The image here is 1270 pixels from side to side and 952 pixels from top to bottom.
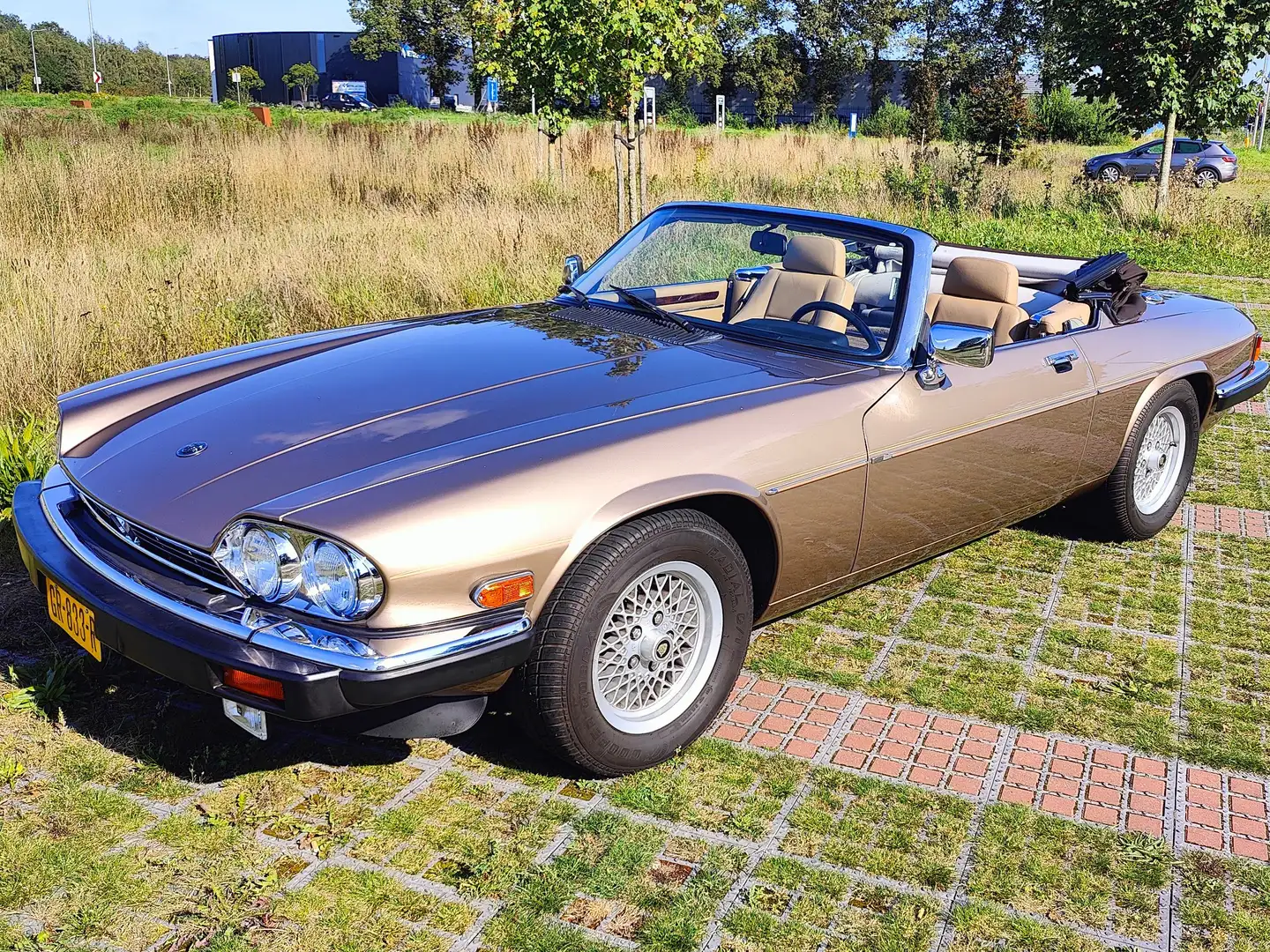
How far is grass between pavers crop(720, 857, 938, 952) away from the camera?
2586 millimetres

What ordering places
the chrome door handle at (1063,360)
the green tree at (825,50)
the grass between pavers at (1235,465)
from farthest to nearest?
the green tree at (825,50) < the grass between pavers at (1235,465) < the chrome door handle at (1063,360)

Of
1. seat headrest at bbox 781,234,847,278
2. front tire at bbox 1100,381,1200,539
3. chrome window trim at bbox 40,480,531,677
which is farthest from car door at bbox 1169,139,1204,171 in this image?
chrome window trim at bbox 40,480,531,677

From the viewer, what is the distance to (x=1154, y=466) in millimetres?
5285

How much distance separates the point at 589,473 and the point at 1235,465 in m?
5.03

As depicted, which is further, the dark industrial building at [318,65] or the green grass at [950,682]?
the dark industrial building at [318,65]

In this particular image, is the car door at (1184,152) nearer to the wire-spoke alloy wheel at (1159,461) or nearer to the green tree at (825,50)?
the wire-spoke alloy wheel at (1159,461)

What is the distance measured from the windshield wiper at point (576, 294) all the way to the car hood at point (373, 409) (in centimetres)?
35

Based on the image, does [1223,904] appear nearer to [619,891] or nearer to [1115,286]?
[619,891]

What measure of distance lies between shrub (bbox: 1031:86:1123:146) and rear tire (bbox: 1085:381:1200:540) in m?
37.4

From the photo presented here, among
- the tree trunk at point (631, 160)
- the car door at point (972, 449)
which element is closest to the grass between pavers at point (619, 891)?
the car door at point (972, 449)

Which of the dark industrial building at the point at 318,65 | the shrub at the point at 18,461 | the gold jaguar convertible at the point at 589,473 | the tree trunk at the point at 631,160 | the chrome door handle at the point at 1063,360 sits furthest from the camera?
the dark industrial building at the point at 318,65

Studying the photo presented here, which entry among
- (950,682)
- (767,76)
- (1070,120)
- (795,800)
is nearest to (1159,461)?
(950,682)

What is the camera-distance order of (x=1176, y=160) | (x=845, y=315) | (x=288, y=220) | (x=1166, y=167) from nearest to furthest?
(x=845, y=315), (x=288, y=220), (x=1166, y=167), (x=1176, y=160)

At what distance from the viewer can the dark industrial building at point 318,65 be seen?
69.4 meters
